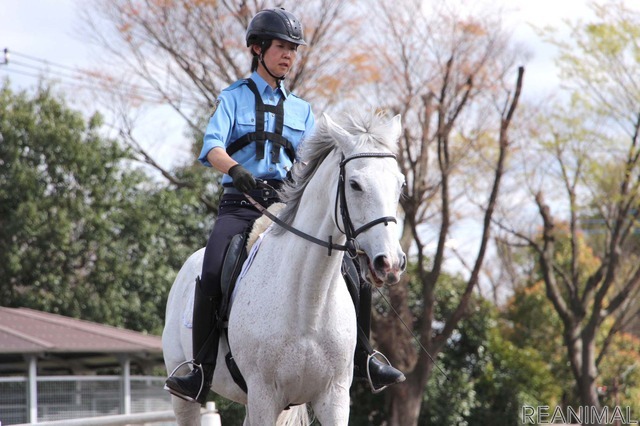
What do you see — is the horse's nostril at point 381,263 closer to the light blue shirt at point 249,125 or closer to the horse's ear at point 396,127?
the horse's ear at point 396,127

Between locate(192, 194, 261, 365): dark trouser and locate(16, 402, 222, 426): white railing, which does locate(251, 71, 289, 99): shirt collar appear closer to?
locate(192, 194, 261, 365): dark trouser

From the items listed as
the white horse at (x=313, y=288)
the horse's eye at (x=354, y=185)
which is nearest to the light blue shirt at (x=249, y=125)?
the white horse at (x=313, y=288)

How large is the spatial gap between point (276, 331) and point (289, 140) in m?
1.37

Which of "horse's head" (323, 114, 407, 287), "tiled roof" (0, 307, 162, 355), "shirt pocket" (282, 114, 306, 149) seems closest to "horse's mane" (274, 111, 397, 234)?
"horse's head" (323, 114, 407, 287)

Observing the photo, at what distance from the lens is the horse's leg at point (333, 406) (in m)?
4.86

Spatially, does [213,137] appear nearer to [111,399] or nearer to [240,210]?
[240,210]

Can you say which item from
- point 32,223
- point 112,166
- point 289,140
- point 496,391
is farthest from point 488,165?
point 289,140

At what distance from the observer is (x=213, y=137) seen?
5434 mm

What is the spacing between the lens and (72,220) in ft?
70.7

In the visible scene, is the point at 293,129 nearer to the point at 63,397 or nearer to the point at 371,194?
the point at 371,194

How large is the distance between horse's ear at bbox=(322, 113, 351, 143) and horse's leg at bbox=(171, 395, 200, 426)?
8.44 ft

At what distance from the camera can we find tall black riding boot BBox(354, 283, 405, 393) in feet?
17.6

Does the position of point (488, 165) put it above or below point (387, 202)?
above

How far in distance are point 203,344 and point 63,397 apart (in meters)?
11.3
